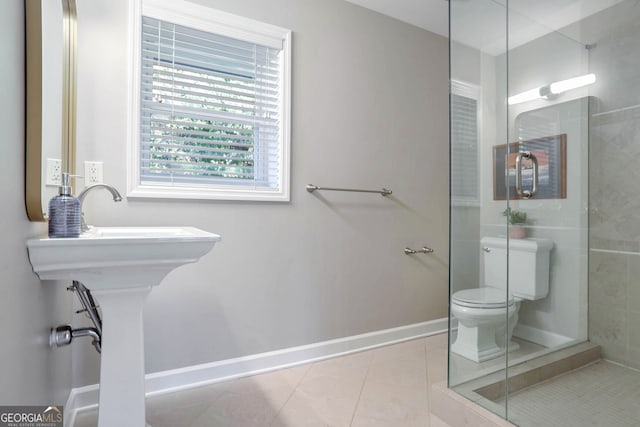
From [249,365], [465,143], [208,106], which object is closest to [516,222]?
[465,143]

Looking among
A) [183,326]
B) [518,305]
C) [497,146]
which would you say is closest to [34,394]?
[183,326]

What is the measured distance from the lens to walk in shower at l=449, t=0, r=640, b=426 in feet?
5.64

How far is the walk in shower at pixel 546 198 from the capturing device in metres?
1.72

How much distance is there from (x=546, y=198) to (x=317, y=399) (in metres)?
1.66

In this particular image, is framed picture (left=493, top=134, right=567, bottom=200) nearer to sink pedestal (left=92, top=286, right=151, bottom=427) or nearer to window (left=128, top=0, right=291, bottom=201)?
window (left=128, top=0, right=291, bottom=201)

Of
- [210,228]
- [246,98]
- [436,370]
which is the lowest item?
[436,370]

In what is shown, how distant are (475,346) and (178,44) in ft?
7.50

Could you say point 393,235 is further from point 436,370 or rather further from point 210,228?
point 210,228

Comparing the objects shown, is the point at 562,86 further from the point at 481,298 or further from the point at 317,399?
the point at 317,399

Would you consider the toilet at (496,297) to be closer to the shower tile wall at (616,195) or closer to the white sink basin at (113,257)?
the shower tile wall at (616,195)

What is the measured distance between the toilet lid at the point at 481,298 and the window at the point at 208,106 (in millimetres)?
1146

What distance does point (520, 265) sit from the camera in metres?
1.73

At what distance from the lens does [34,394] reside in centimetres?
101

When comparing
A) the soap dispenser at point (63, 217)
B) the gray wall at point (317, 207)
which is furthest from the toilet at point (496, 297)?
the soap dispenser at point (63, 217)
